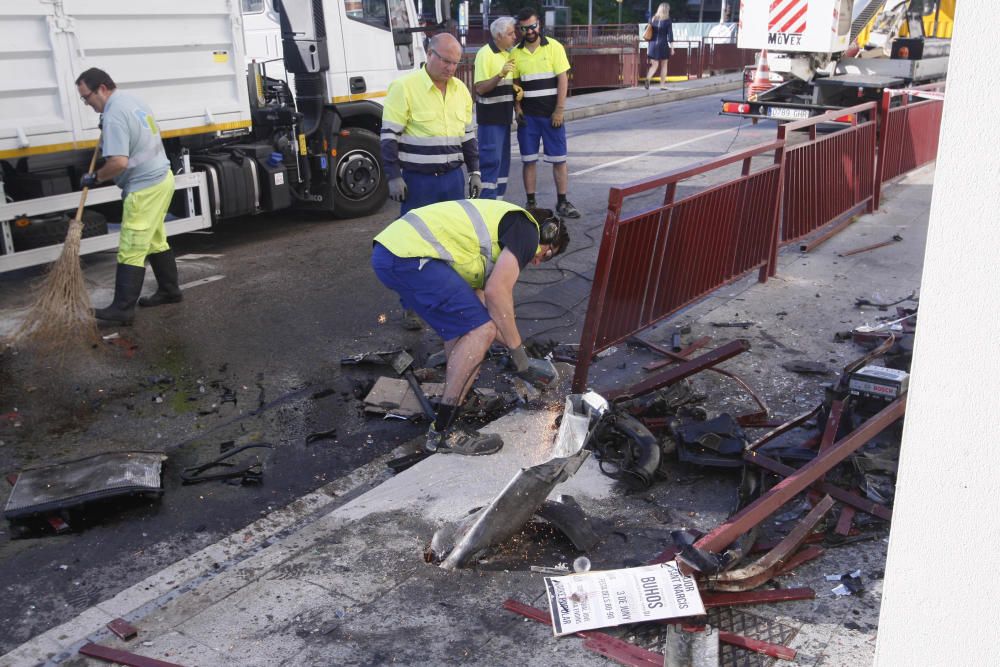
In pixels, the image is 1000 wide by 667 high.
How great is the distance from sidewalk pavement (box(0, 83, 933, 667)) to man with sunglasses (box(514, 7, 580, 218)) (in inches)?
187

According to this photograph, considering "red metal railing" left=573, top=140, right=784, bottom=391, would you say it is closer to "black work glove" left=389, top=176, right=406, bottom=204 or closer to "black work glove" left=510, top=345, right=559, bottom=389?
"black work glove" left=510, top=345, right=559, bottom=389

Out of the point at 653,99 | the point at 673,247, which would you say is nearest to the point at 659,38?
the point at 653,99

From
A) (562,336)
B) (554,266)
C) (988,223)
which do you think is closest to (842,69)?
(554,266)

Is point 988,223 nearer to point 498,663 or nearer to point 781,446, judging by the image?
point 498,663

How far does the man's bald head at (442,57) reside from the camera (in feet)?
21.4

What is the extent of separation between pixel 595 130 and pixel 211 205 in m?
9.35

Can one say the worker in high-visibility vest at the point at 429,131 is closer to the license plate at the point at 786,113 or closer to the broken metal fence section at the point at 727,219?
the broken metal fence section at the point at 727,219

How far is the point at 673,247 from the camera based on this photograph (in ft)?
19.0

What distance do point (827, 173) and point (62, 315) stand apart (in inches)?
242

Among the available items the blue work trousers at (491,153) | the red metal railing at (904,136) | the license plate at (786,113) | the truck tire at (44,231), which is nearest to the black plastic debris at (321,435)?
the truck tire at (44,231)

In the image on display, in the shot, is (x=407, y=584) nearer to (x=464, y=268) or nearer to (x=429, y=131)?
(x=464, y=268)

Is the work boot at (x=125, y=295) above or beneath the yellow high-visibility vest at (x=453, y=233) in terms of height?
beneath

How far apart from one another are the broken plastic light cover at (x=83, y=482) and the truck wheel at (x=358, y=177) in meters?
5.57

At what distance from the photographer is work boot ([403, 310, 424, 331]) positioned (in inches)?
271
